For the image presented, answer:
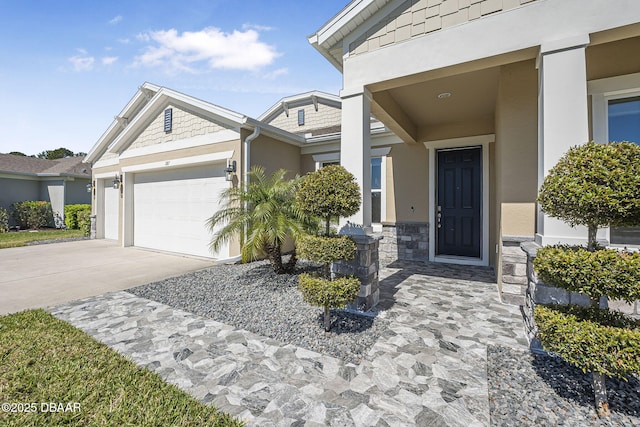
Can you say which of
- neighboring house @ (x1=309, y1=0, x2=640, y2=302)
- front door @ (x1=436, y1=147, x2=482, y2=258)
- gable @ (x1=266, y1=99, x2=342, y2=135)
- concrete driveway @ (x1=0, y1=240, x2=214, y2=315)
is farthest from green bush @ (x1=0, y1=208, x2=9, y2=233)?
front door @ (x1=436, y1=147, x2=482, y2=258)

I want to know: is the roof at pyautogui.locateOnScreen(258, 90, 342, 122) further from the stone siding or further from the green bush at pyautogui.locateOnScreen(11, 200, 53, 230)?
the green bush at pyautogui.locateOnScreen(11, 200, 53, 230)

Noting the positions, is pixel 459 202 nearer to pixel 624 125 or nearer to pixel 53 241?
pixel 624 125

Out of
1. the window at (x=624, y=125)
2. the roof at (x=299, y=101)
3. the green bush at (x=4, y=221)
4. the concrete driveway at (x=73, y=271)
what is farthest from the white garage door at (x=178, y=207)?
the green bush at (x=4, y=221)

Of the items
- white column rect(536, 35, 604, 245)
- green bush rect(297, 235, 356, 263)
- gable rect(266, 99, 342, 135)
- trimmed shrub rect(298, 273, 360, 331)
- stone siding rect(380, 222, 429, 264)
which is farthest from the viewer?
gable rect(266, 99, 342, 135)

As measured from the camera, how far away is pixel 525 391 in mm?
2150

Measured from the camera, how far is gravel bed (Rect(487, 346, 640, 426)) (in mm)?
1866

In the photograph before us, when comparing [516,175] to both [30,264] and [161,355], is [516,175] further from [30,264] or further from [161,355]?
[30,264]

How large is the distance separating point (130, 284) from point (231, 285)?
1959 millimetres

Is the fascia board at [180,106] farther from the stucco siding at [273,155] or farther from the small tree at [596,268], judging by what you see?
the small tree at [596,268]

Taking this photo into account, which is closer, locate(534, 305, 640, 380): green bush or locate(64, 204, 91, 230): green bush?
locate(534, 305, 640, 380): green bush

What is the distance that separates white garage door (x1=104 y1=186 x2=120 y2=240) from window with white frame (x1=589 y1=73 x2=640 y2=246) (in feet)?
46.8

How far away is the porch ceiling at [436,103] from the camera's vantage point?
4523 mm

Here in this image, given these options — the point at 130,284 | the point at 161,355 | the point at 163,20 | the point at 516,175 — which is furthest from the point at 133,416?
the point at 163,20

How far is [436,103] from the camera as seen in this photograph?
5449mm
